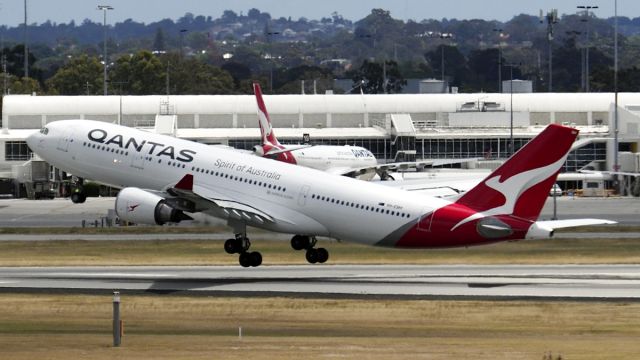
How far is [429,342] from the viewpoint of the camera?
45312mm

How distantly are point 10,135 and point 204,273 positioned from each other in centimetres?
9028

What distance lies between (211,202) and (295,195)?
3.74 m

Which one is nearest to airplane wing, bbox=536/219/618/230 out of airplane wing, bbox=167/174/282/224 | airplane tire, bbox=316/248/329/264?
airplane tire, bbox=316/248/329/264

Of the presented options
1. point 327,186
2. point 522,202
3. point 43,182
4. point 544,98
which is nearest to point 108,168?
point 327,186

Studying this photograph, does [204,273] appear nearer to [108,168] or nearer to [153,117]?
[108,168]

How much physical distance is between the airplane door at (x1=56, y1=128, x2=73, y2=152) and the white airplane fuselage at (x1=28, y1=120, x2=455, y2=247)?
46 millimetres

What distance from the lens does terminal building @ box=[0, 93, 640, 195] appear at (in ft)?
511

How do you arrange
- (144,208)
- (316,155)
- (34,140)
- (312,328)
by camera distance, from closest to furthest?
(312,328)
(144,208)
(34,140)
(316,155)

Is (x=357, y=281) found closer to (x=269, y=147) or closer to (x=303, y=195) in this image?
(x=303, y=195)

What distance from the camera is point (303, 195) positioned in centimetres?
6531

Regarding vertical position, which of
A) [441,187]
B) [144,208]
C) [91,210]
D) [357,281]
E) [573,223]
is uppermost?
[441,187]

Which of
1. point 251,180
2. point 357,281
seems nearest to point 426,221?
point 357,281

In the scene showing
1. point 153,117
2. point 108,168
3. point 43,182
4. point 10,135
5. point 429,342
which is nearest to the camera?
point 429,342

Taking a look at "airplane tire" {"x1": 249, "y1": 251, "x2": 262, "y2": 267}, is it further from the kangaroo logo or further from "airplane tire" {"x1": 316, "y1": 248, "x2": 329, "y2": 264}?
the kangaroo logo
